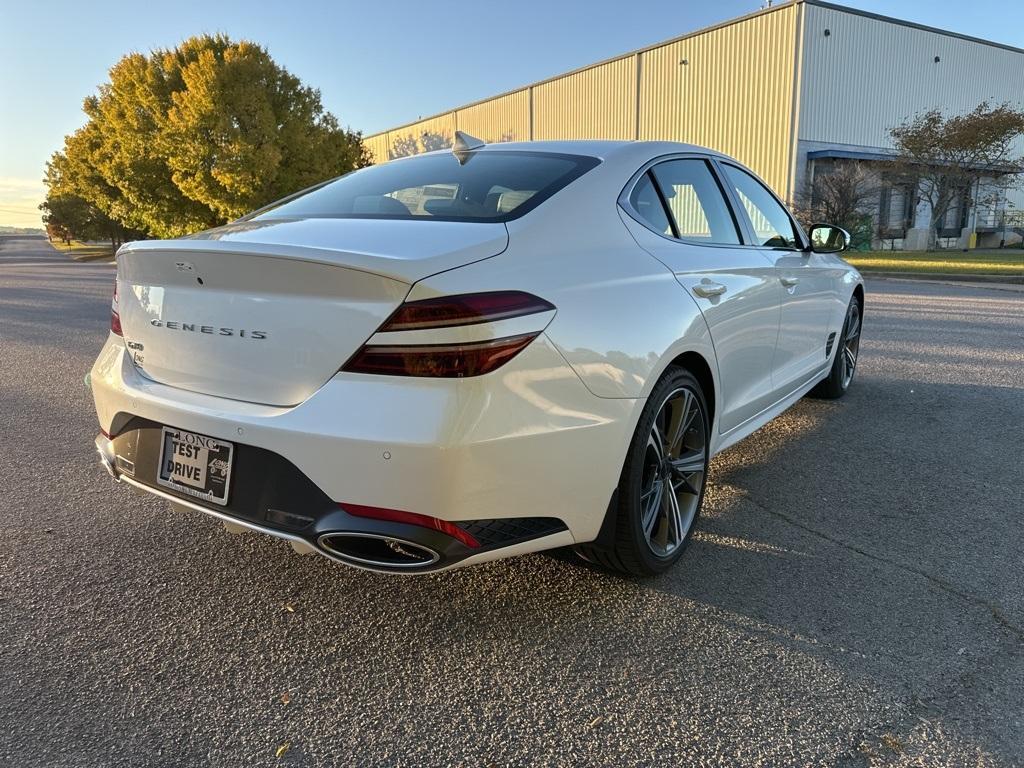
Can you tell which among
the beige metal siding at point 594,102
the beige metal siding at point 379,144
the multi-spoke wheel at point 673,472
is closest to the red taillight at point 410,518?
the multi-spoke wheel at point 673,472

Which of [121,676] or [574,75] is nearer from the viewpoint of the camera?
[121,676]

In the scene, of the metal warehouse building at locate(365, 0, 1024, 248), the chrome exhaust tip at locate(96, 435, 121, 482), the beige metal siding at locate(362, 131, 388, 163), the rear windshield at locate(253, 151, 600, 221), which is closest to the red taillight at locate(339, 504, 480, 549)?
the rear windshield at locate(253, 151, 600, 221)

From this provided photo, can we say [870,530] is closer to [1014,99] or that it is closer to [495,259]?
[495,259]

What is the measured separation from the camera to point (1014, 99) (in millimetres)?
37688

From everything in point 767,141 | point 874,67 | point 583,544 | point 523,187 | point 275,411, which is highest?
point 874,67

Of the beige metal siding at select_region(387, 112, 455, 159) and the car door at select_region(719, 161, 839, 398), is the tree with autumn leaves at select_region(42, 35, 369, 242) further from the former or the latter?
the car door at select_region(719, 161, 839, 398)

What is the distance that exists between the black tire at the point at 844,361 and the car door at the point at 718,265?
5.58 feet

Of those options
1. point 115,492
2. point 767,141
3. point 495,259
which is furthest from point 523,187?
point 767,141

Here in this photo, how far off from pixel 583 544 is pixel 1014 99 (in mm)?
45672

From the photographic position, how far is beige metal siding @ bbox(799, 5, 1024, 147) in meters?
28.3

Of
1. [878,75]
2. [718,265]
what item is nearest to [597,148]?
[718,265]

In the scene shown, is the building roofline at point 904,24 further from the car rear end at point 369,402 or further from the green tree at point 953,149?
the car rear end at point 369,402

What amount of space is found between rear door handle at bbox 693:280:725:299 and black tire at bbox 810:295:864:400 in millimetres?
2359

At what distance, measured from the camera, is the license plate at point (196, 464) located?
2.21 metres
